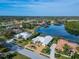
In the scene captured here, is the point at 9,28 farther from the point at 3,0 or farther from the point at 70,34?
the point at 70,34

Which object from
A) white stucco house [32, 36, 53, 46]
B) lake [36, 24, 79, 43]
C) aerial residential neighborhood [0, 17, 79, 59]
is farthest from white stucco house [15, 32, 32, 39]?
lake [36, 24, 79, 43]

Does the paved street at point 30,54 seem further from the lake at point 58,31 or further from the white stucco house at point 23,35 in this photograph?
the lake at point 58,31

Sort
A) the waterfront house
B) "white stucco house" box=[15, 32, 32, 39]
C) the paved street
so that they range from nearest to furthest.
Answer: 1. the paved street
2. the waterfront house
3. "white stucco house" box=[15, 32, 32, 39]

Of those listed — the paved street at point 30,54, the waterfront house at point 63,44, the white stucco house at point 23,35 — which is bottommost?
the paved street at point 30,54

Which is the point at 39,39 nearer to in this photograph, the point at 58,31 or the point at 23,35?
the point at 23,35

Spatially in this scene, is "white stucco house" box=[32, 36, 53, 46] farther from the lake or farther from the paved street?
the paved street

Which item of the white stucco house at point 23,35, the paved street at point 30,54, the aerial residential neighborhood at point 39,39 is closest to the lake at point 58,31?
the aerial residential neighborhood at point 39,39

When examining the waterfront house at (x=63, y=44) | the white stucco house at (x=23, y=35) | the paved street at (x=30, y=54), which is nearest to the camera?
the paved street at (x=30, y=54)

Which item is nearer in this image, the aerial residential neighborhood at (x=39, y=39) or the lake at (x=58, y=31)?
the aerial residential neighborhood at (x=39, y=39)
